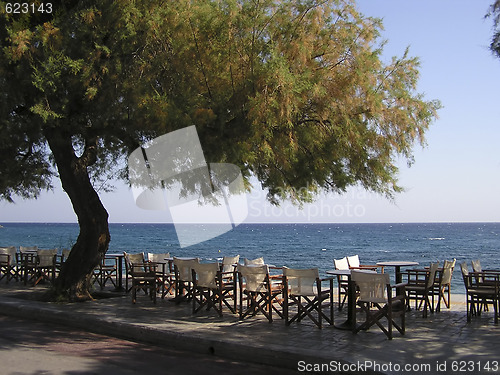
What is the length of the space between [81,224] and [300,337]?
5.84 m

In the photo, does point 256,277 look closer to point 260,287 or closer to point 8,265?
point 260,287

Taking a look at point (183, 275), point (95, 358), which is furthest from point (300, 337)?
point (183, 275)

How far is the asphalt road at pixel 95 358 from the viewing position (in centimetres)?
604

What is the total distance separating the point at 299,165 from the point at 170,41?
9.96 feet

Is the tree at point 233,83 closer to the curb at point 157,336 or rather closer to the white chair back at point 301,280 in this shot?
the white chair back at point 301,280

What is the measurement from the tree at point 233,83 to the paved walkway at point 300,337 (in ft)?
8.53

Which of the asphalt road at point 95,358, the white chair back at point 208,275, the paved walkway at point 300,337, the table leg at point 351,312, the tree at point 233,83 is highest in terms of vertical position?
the tree at point 233,83

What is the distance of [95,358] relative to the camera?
664 centimetres

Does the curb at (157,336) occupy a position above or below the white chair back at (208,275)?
below

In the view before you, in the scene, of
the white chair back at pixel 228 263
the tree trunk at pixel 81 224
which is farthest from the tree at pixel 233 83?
the white chair back at pixel 228 263

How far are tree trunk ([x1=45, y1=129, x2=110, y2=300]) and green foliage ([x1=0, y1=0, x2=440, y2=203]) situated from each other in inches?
61.9

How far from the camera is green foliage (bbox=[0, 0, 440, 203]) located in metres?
7.73

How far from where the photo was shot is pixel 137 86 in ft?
27.7

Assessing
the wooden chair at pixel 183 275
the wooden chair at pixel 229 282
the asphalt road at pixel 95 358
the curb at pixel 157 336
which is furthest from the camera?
the wooden chair at pixel 183 275
